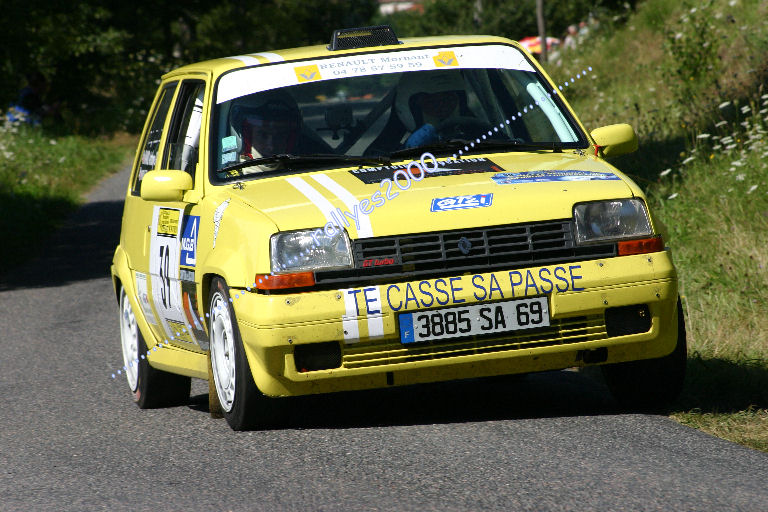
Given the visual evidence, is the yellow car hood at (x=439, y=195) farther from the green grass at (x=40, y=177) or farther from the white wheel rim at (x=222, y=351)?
the green grass at (x=40, y=177)

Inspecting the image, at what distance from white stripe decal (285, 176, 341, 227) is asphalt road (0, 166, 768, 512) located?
38.9 inches

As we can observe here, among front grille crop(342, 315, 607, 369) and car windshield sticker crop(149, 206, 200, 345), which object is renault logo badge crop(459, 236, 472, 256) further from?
car windshield sticker crop(149, 206, 200, 345)

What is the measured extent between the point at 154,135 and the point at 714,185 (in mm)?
4822

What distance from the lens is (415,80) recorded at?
22.9 ft

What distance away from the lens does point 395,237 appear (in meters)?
5.61

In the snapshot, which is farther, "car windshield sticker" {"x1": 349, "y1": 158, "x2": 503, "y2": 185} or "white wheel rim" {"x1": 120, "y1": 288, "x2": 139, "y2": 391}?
"white wheel rim" {"x1": 120, "y1": 288, "x2": 139, "y2": 391}

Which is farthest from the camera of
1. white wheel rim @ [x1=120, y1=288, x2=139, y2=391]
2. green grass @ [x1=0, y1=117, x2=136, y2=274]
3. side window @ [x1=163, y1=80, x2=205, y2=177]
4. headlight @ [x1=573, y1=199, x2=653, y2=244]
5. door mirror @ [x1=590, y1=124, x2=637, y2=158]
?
green grass @ [x1=0, y1=117, x2=136, y2=274]

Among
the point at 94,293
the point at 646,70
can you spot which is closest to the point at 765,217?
the point at 94,293

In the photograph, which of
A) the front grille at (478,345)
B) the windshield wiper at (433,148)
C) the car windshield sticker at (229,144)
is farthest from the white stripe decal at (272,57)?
A: the front grille at (478,345)

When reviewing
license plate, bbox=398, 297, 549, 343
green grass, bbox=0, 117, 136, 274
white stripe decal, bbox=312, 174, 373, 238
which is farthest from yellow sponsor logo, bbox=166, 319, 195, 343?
green grass, bbox=0, 117, 136, 274

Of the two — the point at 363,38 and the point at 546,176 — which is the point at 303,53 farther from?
the point at 546,176

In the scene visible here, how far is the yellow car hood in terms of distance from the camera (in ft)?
18.5

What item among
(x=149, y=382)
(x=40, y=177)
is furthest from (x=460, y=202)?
(x=40, y=177)

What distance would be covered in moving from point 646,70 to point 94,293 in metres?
9.32
